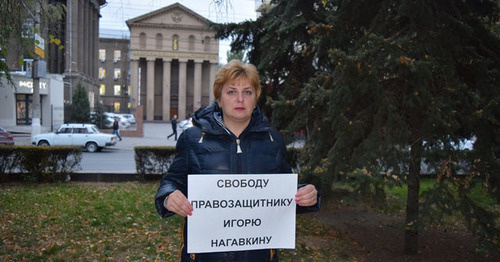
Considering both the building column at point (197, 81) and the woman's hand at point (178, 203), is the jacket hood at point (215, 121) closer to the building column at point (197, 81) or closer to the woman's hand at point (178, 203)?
the woman's hand at point (178, 203)

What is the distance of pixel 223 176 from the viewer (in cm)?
265

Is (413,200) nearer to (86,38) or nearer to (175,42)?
(86,38)

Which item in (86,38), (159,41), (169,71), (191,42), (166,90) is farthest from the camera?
(169,71)

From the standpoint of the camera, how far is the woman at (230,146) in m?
2.67

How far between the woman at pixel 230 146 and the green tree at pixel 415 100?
9.56 feet

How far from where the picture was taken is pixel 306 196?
109 inches

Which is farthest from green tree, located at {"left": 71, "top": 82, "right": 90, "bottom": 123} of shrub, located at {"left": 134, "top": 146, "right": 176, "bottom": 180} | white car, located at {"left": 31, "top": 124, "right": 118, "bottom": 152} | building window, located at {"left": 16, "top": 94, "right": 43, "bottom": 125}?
shrub, located at {"left": 134, "top": 146, "right": 176, "bottom": 180}

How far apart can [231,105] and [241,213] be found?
2.39 ft

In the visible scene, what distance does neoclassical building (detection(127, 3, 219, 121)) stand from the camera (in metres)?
74.8

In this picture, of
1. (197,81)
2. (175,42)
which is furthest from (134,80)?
(197,81)

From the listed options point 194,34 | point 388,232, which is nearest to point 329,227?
point 388,232

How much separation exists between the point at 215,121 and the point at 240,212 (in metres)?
0.64

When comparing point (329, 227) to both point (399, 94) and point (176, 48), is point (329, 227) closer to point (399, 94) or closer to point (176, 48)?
point (399, 94)

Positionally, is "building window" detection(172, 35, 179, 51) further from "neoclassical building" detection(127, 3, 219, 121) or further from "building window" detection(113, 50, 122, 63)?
"building window" detection(113, 50, 122, 63)
